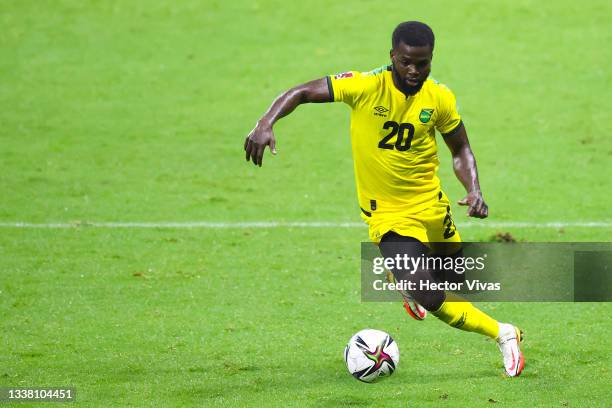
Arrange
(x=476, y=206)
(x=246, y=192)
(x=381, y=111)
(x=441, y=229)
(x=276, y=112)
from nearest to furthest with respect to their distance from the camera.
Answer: (x=276, y=112) → (x=476, y=206) → (x=381, y=111) → (x=441, y=229) → (x=246, y=192)

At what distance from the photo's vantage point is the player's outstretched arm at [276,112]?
24.5 ft

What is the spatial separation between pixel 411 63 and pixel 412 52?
9 cm

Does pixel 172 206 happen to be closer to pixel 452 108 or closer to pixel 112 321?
pixel 112 321

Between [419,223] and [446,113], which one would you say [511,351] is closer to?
[419,223]

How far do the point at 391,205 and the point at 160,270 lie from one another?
3.63 m

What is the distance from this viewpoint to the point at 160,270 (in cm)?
1123

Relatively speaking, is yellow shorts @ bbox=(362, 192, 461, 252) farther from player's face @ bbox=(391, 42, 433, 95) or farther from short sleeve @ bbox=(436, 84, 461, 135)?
player's face @ bbox=(391, 42, 433, 95)

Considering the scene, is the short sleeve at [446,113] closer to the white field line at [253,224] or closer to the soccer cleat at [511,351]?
the soccer cleat at [511,351]

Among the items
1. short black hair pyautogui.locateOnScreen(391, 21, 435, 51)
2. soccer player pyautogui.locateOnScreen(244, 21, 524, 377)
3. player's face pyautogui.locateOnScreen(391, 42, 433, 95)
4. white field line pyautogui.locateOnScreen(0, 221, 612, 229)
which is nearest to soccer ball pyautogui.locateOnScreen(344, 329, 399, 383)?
soccer player pyautogui.locateOnScreen(244, 21, 524, 377)

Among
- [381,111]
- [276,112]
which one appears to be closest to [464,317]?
[381,111]

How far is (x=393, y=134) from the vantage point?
26.7 feet

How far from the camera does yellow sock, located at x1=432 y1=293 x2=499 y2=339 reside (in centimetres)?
815

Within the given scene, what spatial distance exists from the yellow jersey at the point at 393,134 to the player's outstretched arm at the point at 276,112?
104mm

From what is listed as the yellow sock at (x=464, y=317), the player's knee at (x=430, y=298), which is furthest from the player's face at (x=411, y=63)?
the yellow sock at (x=464, y=317)
